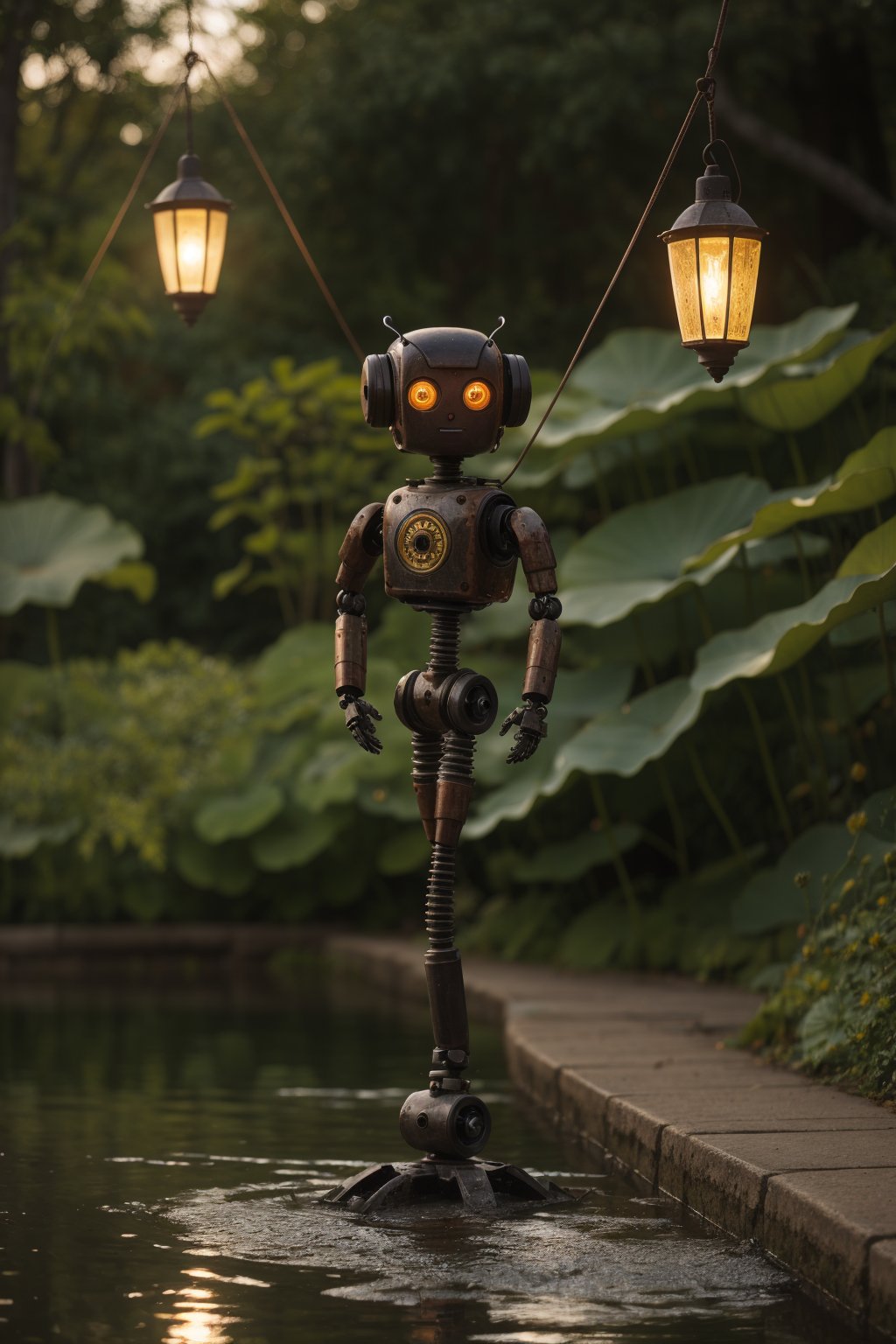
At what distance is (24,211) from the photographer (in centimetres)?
1628

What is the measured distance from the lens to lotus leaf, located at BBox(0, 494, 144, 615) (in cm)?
1367

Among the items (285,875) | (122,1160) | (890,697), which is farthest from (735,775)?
(122,1160)

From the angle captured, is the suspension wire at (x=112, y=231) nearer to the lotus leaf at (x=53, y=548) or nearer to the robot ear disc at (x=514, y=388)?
the lotus leaf at (x=53, y=548)

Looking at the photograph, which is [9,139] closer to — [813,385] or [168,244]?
[813,385]

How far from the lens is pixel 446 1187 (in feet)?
16.8

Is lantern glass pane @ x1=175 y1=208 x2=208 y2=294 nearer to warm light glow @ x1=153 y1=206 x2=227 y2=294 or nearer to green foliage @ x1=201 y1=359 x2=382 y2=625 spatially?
warm light glow @ x1=153 y1=206 x2=227 y2=294

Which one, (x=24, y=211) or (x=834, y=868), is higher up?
(x=24, y=211)

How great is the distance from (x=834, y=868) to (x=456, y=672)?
11.3 ft

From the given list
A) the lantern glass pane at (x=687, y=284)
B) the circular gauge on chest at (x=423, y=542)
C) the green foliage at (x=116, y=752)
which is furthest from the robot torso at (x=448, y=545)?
the green foliage at (x=116, y=752)

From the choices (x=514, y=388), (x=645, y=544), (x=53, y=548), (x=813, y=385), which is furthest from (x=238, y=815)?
(x=514, y=388)

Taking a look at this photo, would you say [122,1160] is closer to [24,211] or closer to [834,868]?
[834,868]

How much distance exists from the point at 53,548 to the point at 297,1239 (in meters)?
10.1

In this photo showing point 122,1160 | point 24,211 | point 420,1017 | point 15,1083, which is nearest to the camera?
point 122,1160

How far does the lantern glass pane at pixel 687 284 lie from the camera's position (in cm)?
545
